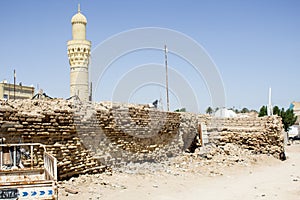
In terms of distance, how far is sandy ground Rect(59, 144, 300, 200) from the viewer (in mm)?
10297

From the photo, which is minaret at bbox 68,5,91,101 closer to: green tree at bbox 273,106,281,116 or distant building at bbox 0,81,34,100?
distant building at bbox 0,81,34,100

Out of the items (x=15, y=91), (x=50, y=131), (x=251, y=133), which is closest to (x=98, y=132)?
(x=50, y=131)

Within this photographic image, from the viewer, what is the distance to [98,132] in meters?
11.8

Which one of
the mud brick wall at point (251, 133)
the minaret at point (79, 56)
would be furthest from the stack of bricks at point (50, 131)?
the minaret at point (79, 56)

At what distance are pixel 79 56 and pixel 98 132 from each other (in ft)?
50.1

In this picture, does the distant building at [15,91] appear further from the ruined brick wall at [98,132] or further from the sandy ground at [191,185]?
the sandy ground at [191,185]

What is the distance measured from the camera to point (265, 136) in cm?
2020

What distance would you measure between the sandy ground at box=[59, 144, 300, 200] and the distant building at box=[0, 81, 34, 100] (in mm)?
23641

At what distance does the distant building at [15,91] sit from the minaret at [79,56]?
9913 mm

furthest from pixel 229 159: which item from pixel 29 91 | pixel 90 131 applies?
pixel 29 91

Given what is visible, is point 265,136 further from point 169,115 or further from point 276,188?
point 276,188

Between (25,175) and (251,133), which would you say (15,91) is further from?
(25,175)

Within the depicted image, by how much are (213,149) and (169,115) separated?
438cm

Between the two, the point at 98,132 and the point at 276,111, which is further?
the point at 276,111
